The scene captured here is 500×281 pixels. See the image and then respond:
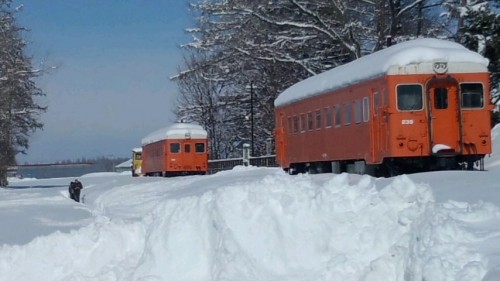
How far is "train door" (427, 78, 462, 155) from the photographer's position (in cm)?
2123

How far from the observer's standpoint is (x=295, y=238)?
9977 mm

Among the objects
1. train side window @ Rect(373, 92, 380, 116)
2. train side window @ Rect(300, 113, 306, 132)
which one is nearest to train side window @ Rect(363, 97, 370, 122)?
train side window @ Rect(373, 92, 380, 116)

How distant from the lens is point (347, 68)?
2497 centimetres

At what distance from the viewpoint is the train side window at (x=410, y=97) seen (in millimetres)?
21062

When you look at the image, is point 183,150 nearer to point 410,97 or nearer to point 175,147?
point 175,147

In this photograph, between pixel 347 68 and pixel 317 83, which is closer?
pixel 347 68

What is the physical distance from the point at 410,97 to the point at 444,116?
978mm

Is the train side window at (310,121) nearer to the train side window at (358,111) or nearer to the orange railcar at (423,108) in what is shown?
the train side window at (358,111)

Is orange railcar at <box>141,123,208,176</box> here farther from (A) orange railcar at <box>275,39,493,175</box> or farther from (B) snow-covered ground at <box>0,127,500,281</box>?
(B) snow-covered ground at <box>0,127,500,281</box>

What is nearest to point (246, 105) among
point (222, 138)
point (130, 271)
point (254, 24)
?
point (222, 138)

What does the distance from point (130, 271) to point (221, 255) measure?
1337 mm

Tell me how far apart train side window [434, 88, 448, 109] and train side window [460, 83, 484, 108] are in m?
0.41

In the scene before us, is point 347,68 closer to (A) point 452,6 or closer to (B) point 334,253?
(A) point 452,6

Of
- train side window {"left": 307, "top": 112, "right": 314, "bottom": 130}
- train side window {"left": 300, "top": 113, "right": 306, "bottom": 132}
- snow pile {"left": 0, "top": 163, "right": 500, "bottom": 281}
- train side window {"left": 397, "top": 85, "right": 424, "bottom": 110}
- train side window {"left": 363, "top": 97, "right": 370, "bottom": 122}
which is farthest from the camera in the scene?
train side window {"left": 300, "top": 113, "right": 306, "bottom": 132}
